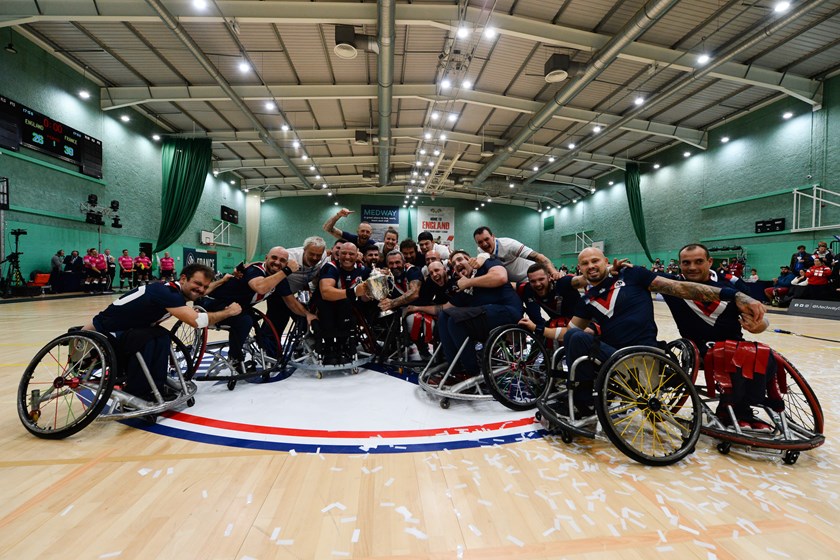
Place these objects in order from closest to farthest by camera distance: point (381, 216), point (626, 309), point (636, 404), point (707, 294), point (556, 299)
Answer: point (636, 404) < point (707, 294) < point (626, 309) < point (556, 299) < point (381, 216)

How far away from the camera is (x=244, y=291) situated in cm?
354

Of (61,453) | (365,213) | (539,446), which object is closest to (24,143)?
(61,453)

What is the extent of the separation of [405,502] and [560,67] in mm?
10833

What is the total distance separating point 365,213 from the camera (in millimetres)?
25062

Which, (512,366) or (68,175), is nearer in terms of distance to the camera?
(512,366)

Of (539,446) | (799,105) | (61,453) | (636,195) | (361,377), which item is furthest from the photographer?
(636,195)

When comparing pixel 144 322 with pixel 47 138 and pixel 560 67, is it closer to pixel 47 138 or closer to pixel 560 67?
pixel 560 67

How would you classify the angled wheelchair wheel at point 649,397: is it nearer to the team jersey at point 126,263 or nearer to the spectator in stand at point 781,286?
the spectator in stand at point 781,286

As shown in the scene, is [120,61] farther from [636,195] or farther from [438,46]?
[636,195]

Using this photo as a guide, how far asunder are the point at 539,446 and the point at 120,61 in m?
15.1

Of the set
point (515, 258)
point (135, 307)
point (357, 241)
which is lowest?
point (135, 307)

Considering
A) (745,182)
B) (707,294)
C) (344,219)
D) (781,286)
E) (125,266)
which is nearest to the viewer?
(707,294)

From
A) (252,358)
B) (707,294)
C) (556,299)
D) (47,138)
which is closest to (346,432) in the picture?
(252,358)

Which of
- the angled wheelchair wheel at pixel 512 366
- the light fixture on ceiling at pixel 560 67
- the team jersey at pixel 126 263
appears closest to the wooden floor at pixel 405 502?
the angled wheelchair wheel at pixel 512 366
